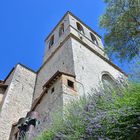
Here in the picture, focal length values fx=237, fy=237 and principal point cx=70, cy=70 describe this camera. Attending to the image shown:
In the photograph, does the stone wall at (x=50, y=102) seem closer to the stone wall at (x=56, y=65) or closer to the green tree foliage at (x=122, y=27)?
the stone wall at (x=56, y=65)

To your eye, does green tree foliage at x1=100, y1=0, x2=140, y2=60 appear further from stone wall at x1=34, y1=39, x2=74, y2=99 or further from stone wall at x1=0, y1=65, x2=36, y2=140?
stone wall at x1=0, y1=65, x2=36, y2=140

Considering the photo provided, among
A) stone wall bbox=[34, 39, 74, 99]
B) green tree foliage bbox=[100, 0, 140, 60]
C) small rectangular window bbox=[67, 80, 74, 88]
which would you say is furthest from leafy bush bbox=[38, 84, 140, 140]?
stone wall bbox=[34, 39, 74, 99]

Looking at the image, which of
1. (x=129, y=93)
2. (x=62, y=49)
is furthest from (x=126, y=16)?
(x=62, y=49)

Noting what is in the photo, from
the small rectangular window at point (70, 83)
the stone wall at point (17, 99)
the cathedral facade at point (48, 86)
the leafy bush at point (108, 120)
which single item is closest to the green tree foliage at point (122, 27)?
the cathedral facade at point (48, 86)

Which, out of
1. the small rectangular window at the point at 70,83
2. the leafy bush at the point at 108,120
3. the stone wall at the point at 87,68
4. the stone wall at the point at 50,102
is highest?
the stone wall at the point at 87,68

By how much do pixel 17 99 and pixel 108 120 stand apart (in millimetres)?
11064

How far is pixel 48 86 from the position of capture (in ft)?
37.9

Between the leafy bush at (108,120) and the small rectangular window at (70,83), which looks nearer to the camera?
the leafy bush at (108,120)

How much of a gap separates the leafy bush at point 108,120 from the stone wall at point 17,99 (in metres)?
7.57

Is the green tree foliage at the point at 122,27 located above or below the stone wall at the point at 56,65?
below

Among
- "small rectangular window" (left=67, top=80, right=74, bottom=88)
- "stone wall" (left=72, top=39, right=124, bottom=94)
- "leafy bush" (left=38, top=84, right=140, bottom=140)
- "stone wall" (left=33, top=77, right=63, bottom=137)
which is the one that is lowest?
"leafy bush" (left=38, top=84, right=140, bottom=140)

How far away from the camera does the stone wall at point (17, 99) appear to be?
1223 cm

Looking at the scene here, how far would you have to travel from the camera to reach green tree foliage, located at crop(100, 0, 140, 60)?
27.0ft

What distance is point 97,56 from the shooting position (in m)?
16.6
